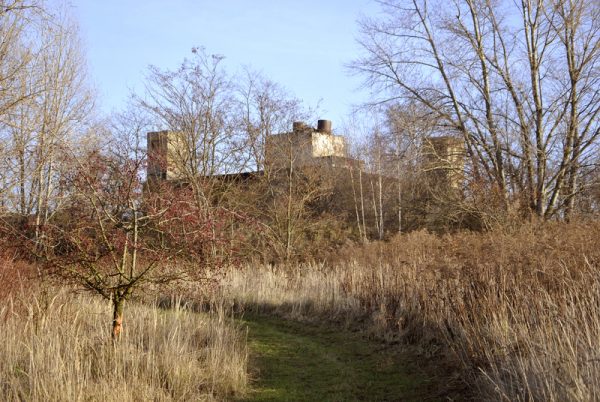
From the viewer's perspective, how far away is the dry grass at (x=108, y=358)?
4.38m

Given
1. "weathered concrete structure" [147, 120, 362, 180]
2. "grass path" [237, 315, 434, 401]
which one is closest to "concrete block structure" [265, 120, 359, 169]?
"weathered concrete structure" [147, 120, 362, 180]

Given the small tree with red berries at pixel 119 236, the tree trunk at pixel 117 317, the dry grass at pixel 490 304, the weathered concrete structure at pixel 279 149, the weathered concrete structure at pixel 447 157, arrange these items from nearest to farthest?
1. the dry grass at pixel 490 304
2. the small tree with red berries at pixel 119 236
3. the tree trunk at pixel 117 317
4. the weathered concrete structure at pixel 279 149
5. the weathered concrete structure at pixel 447 157

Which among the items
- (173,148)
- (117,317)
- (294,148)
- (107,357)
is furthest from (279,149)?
(107,357)

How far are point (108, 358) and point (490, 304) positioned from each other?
3.70m

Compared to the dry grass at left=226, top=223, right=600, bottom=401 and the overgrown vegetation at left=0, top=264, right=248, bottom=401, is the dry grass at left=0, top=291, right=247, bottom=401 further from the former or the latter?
the dry grass at left=226, top=223, right=600, bottom=401

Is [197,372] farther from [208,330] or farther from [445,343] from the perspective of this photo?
[445,343]

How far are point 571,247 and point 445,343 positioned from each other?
2180mm

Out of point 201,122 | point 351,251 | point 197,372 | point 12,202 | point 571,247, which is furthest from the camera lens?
point 201,122

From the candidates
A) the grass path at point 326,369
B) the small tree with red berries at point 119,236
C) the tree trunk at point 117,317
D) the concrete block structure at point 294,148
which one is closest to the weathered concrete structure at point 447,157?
the concrete block structure at point 294,148

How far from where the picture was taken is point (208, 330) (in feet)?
21.6

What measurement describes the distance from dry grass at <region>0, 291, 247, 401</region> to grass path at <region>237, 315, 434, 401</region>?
43 centimetres

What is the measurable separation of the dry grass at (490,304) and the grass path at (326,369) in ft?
1.49

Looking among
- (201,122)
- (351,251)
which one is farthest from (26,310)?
(201,122)

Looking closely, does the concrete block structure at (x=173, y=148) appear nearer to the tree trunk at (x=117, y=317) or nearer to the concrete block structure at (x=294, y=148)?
the concrete block structure at (x=294, y=148)
